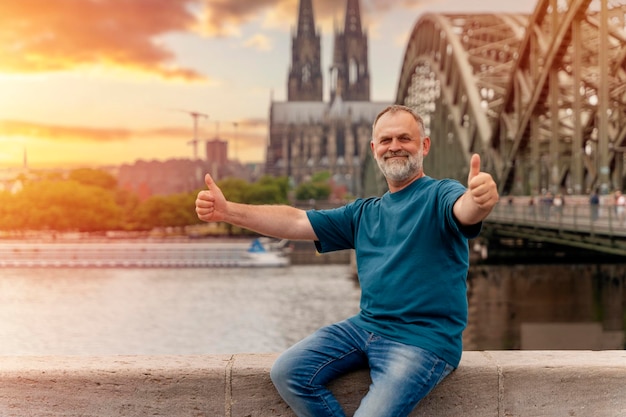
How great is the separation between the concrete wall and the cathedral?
131994 mm

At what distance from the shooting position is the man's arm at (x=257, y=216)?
3854mm

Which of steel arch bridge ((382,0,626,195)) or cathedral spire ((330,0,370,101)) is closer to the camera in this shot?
steel arch bridge ((382,0,626,195))

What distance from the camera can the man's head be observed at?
3.70m

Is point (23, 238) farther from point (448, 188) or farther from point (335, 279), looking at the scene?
point (448, 188)

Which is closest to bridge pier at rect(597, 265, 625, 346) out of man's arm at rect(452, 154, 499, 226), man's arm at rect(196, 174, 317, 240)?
man's arm at rect(196, 174, 317, 240)

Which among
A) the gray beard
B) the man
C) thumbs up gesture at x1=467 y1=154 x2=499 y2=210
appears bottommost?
the man

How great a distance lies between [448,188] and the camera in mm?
3492

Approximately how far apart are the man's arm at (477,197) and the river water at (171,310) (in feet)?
73.0

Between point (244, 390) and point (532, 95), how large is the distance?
33036mm

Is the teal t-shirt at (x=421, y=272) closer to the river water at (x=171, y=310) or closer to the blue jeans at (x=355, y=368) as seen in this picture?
the blue jeans at (x=355, y=368)

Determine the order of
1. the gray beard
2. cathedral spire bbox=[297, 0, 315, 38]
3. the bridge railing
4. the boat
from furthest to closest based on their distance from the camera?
1. cathedral spire bbox=[297, 0, 315, 38]
2. the boat
3. the bridge railing
4. the gray beard

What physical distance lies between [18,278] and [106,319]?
25.3 m

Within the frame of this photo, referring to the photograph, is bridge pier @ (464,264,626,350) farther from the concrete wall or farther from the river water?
the concrete wall

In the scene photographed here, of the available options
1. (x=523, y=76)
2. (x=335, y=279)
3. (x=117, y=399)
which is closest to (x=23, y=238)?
(x=335, y=279)
